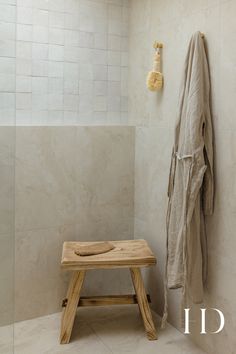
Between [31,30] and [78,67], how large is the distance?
34 cm

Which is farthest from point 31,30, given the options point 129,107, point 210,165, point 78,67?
point 210,165

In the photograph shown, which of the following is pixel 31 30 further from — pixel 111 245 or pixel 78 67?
pixel 111 245

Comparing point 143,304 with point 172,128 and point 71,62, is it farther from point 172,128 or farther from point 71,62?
point 71,62

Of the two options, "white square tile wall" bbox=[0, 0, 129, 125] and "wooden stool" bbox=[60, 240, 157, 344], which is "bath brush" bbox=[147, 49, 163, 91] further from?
"wooden stool" bbox=[60, 240, 157, 344]

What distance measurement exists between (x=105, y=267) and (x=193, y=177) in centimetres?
66

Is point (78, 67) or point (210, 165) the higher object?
point (78, 67)

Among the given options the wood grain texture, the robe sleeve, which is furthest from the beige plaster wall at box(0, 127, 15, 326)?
the robe sleeve

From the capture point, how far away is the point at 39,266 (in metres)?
2.52

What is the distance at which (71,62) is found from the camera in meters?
2.56

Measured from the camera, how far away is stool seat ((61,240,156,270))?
85.7 inches

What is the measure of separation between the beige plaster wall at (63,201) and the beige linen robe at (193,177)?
0.67 metres

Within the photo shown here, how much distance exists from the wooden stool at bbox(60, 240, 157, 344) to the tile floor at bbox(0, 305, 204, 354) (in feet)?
0.23

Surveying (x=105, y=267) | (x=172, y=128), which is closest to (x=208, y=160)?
(x=172, y=128)

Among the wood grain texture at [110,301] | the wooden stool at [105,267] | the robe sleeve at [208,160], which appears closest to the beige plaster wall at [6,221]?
the wooden stool at [105,267]
